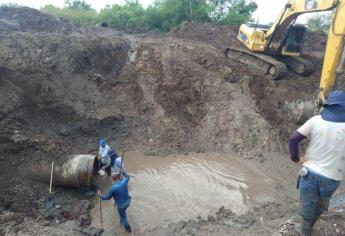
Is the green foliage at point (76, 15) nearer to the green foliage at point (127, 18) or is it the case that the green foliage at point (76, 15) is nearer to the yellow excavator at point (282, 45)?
the green foliage at point (127, 18)

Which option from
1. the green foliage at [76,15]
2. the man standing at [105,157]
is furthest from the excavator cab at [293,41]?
the green foliage at [76,15]

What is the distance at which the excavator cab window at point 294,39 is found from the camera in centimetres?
1303

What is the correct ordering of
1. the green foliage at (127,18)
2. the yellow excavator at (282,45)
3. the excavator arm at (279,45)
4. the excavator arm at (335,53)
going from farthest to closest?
the green foliage at (127,18) < the excavator arm at (279,45) < the yellow excavator at (282,45) < the excavator arm at (335,53)

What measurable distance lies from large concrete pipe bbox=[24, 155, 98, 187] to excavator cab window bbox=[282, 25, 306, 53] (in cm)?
842

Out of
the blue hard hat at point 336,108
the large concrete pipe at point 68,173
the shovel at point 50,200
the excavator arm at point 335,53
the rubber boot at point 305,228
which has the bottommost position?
the shovel at point 50,200

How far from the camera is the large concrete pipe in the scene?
8.27 meters

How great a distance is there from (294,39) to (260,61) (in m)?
1.40

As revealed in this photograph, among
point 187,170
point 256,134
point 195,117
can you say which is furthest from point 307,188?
point 195,117

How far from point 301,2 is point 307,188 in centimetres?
766

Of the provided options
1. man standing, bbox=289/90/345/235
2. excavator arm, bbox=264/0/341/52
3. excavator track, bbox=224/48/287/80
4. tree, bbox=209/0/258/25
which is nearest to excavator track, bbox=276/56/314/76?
excavator arm, bbox=264/0/341/52

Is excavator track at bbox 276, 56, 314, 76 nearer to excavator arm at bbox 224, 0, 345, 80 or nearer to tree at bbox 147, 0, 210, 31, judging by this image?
excavator arm at bbox 224, 0, 345, 80

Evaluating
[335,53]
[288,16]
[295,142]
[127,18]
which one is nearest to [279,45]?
[288,16]

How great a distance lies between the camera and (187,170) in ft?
32.1

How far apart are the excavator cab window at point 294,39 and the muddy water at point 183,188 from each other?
17.5 ft
